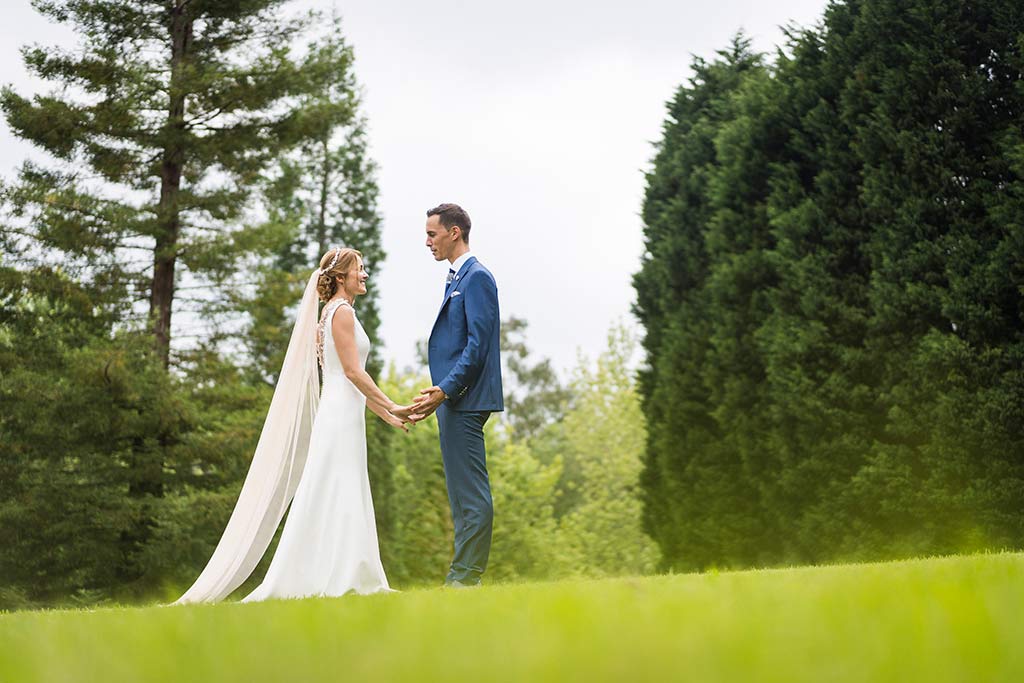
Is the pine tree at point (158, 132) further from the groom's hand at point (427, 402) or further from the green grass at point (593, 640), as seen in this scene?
the green grass at point (593, 640)

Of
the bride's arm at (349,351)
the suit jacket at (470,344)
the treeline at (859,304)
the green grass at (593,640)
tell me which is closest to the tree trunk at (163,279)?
the treeline at (859,304)

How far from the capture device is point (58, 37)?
20.1m

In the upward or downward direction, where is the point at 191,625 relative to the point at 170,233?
downward

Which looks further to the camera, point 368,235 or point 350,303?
point 368,235

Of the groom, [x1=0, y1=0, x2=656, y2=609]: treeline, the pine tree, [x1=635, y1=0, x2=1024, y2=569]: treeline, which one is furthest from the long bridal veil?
the pine tree

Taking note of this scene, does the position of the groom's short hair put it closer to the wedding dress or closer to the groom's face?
the groom's face

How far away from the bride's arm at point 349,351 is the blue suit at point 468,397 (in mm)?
470

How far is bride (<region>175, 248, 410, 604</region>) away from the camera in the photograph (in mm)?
7125

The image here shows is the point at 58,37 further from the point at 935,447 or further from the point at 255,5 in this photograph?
the point at 935,447

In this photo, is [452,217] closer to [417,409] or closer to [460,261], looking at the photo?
[460,261]

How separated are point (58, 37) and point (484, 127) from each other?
1263 centimetres

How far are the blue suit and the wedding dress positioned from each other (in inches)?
22.3

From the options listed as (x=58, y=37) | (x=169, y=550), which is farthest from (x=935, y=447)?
(x=58, y=37)

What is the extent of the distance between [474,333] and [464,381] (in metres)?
0.34
